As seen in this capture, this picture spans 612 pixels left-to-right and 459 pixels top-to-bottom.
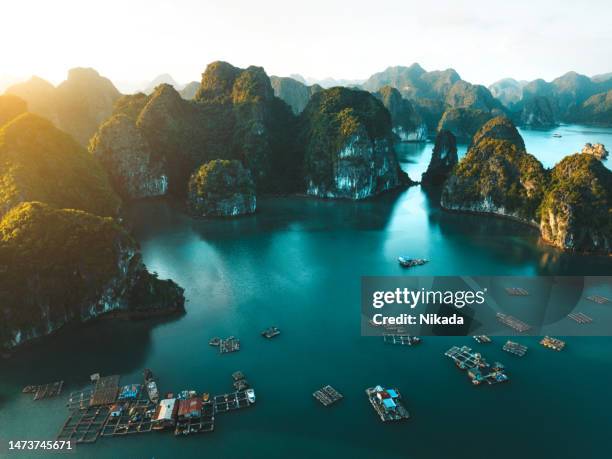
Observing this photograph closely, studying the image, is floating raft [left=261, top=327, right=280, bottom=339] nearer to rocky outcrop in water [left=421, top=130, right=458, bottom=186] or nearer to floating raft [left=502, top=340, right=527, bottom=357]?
floating raft [left=502, top=340, right=527, bottom=357]

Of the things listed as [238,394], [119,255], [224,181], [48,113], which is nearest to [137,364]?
[238,394]

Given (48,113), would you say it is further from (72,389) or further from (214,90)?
Answer: (72,389)

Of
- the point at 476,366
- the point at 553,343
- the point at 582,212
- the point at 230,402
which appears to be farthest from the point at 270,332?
the point at 582,212

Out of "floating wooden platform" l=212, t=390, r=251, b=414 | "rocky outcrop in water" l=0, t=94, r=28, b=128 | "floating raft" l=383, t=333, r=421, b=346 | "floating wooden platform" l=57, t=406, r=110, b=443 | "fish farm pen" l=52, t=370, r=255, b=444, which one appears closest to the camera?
"floating wooden platform" l=57, t=406, r=110, b=443

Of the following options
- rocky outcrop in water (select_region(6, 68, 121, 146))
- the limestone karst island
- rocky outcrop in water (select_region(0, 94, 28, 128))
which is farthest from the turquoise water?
rocky outcrop in water (select_region(6, 68, 121, 146))

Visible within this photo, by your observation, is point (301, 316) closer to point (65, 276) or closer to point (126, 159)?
point (65, 276)

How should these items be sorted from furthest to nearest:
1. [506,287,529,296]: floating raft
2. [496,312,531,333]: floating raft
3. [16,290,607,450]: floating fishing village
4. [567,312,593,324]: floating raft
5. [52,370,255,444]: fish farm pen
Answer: [506,287,529,296]: floating raft → [567,312,593,324]: floating raft → [496,312,531,333]: floating raft → [16,290,607,450]: floating fishing village → [52,370,255,444]: fish farm pen
